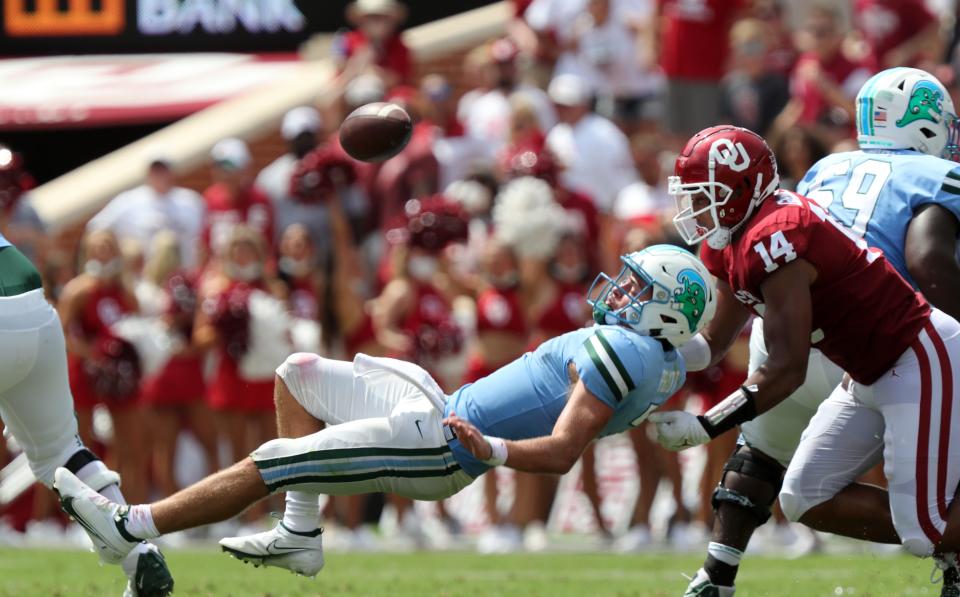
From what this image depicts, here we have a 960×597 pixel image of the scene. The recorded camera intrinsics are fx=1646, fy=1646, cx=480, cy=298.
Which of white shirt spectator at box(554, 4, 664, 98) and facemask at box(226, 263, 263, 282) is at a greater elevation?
white shirt spectator at box(554, 4, 664, 98)

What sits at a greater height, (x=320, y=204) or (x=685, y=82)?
(x=685, y=82)

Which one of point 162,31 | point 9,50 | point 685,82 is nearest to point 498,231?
point 685,82

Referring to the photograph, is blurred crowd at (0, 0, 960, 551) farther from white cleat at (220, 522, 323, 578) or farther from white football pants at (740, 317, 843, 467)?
white cleat at (220, 522, 323, 578)

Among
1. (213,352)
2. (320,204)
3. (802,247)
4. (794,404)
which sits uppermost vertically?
(802,247)

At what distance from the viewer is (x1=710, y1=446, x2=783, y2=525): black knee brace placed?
6145 millimetres

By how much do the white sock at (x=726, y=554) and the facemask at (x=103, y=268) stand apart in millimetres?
6256

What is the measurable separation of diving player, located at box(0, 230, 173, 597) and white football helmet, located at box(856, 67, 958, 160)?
308cm

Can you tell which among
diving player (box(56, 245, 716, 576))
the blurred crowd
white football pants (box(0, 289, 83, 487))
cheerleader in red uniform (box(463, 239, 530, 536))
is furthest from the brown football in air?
cheerleader in red uniform (box(463, 239, 530, 536))

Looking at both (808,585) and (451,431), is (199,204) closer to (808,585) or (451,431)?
(808,585)

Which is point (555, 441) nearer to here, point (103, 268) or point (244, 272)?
point (244, 272)

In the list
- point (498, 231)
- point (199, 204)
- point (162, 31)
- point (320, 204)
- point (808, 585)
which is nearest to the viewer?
point (808, 585)

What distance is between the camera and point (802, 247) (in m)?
5.45

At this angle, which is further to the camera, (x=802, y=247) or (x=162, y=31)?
(x=162, y=31)

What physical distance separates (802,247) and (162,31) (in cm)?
1289
